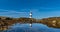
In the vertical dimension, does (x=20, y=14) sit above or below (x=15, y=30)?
above

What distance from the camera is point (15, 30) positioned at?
8.64 ft

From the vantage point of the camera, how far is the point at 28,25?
8.61ft

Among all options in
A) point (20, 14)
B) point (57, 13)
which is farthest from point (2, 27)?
point (57, 13)

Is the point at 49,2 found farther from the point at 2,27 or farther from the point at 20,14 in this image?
the point at 2,27

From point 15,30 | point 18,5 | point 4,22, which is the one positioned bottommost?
point 15,30

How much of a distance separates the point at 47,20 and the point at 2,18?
2.95 ft

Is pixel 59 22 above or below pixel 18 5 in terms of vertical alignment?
below

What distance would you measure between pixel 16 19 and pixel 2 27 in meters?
0.32

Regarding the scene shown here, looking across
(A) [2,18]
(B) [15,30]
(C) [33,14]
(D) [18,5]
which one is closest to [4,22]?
(A) [2,18]

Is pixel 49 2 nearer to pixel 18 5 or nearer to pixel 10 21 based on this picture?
pixel 18 5

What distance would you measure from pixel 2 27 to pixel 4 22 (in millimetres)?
107

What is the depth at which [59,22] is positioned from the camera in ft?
8.40

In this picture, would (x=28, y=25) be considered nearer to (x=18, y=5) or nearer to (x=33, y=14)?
(x=33, y=14)

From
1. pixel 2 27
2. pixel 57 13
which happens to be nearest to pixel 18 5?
pixel 2 27
